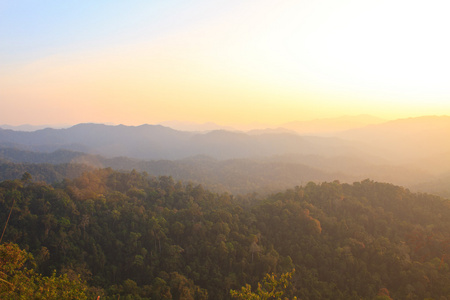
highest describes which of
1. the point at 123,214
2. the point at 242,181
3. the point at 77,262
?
the point at 123,214

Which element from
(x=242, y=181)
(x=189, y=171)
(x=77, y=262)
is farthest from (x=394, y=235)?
(x=189, y=171)

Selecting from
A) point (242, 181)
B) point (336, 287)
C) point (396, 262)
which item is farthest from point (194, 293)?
point (242, 181)

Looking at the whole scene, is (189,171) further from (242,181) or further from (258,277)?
(258,277)

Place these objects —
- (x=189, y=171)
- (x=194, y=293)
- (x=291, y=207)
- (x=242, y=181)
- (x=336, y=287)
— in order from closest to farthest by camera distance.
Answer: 1. (x=194, y=293)
2. (x=336, y=287)
3. (x=291, y=207)
4. (x=242, y=181)
5. (x=189, y=171)

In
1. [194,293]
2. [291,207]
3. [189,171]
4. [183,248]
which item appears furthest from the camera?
[189,171]

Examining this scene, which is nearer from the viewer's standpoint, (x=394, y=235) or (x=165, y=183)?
(x=394, y=235)

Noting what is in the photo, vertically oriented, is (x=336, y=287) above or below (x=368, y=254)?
below

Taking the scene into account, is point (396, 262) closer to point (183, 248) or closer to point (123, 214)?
point (183, 248)
